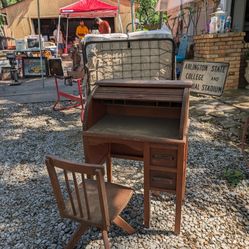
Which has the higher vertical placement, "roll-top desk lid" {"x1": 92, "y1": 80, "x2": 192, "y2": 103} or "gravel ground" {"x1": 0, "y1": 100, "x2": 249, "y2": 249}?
"roll-top desk lid" {"x1": 92, "y1": 80, "x2": 192, "y2": 103}

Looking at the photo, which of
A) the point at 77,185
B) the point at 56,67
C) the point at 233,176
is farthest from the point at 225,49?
the point at 77,185

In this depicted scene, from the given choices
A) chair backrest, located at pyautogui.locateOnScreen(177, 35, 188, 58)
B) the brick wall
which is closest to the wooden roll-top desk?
the brick wall

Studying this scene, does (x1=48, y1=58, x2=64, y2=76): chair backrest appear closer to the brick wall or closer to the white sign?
the white sign

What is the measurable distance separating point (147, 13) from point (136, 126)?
18056mm

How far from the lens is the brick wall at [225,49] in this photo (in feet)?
18.4

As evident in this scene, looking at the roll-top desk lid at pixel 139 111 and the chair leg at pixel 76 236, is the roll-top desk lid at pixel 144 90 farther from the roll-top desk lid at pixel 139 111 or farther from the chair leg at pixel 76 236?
the chair leg at pixel 76 236

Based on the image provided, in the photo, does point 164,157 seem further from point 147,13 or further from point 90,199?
point 147,13

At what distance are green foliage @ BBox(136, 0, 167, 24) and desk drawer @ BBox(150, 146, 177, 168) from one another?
56.4 feet

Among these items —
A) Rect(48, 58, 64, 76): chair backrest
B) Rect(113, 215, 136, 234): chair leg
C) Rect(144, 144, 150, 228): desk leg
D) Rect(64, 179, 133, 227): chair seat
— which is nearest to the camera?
Rect(64, 179, 133, 227): chair seat

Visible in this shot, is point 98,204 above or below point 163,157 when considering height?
below

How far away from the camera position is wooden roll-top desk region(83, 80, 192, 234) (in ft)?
5.80

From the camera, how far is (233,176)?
276cm

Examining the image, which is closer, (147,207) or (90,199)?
(90,199)

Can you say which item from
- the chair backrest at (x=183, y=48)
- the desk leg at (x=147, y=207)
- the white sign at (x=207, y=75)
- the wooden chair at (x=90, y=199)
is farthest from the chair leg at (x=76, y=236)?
the chair backrest at (x=183, y=48)
